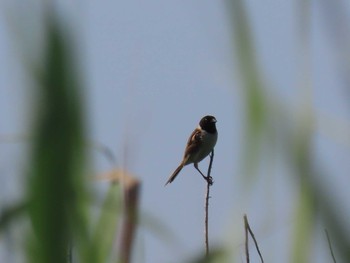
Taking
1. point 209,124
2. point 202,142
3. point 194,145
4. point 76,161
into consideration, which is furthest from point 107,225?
point 209,124

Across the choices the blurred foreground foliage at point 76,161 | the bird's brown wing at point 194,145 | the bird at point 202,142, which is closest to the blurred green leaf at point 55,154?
the blurred foreground foliage at point 76,161

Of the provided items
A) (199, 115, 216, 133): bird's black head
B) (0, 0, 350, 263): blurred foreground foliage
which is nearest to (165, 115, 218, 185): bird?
(199, 115, 216, 133): bird's black head

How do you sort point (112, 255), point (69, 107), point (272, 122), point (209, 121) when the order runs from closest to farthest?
point (69, 107), point (272, 122), point (112, 255), point (209, 121)

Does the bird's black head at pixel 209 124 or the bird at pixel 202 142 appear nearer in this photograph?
the bird at pixel 202 142

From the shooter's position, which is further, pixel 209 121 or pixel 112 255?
pixel 209 121

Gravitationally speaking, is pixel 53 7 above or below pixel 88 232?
above

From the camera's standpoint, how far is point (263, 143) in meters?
1.05

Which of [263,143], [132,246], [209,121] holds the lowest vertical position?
[209,121]

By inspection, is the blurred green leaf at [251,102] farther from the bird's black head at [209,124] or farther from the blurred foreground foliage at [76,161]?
the bird's black head at [209,124]

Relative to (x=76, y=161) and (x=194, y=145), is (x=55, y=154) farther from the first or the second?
(x=194, y=145)

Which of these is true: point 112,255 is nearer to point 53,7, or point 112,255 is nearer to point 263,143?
point 263,143

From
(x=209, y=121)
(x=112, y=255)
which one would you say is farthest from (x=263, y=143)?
(x=209, y=121)

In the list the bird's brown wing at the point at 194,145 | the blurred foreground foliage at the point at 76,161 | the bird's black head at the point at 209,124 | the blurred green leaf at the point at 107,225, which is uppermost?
the blurred foreground foliage at the point at 76,161

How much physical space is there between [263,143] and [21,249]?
410 mm
